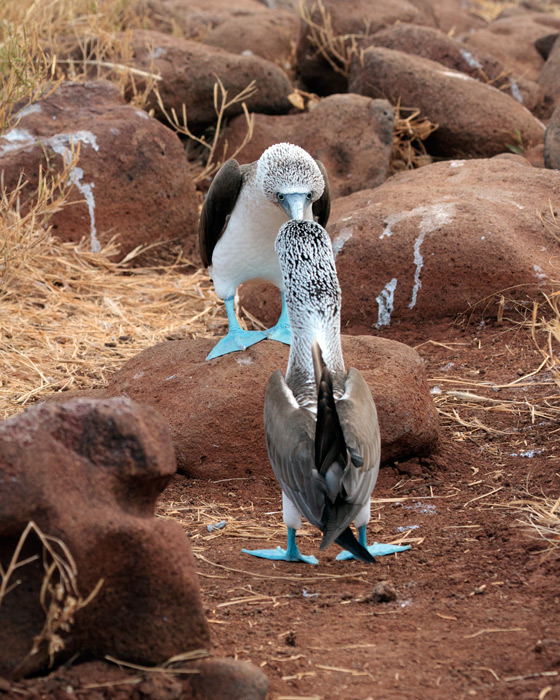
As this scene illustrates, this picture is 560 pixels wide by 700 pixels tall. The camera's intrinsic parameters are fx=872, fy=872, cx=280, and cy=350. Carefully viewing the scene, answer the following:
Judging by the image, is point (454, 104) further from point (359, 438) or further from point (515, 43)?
point (359, 438)

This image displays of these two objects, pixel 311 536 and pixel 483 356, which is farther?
pixel 483 356

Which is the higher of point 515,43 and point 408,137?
point 515,43

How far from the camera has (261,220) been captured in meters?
4.64

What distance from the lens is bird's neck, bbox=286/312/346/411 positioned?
3410 mm

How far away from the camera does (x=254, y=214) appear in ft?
15.2

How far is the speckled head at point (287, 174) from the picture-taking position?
Answer: 4.19 m

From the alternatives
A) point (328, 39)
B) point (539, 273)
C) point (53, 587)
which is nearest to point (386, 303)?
point (539, 273)

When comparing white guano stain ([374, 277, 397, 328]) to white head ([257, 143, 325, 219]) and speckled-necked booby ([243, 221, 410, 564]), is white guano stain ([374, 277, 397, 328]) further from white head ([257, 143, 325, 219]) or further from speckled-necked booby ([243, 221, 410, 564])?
speckled-necked booby ([243, 221, 410, 564])

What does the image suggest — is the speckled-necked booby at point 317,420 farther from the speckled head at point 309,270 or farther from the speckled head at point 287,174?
the speckled head at point 287,174

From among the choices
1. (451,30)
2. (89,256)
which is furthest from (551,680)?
(451,30)

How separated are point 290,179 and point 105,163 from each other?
135 inches

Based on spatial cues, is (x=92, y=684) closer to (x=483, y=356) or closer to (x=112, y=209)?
(x=483, y=356)

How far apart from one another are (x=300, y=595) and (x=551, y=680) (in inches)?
41.2

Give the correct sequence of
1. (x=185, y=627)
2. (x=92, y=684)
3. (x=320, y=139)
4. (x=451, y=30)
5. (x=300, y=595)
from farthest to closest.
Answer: (x=451, y=30) → (x=320, y=139) → (x=300, y=595) → (x=185, y=627) → (x=92, y=684)
